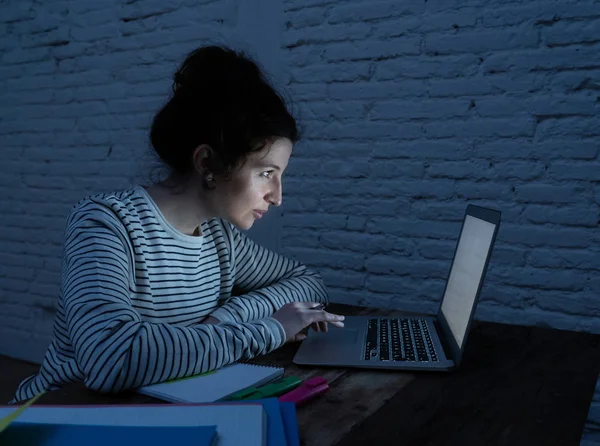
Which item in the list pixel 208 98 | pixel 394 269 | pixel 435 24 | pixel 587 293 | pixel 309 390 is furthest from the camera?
pixel 394 269

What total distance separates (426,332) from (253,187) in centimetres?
47

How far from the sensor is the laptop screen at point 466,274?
1059 millimetres

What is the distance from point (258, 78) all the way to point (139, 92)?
133 centimetres

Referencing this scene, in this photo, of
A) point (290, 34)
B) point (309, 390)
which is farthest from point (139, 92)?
point (309, 390)

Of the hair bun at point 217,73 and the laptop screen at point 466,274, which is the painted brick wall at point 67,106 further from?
the laptop screen at point 466,274

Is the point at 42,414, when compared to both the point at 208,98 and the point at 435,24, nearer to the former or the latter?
the point at 208,98

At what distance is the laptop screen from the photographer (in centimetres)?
106

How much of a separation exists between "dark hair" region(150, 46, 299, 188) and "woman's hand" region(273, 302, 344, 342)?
0.32 metres

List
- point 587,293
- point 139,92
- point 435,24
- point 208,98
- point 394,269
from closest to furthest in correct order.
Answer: point 208,98 < point 587,293 < point 435,24 < point 394,269 < point 139,92

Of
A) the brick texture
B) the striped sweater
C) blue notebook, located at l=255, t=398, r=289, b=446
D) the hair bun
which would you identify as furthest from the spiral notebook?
the brick texture

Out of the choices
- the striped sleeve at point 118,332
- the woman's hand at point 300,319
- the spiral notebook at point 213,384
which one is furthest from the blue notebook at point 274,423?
the woman's hand at point 300,319

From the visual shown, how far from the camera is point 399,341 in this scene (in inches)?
45.4

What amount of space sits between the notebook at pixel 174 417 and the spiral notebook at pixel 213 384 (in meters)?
0.13

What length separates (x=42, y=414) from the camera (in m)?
0.70
